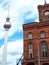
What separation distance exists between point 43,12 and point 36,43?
11240 millimetres

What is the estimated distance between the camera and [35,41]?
55.5 metres

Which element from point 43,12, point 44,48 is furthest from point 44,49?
point 43,12

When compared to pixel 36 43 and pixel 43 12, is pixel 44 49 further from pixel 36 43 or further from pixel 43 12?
pixel 43 12

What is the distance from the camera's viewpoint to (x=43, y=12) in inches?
2458

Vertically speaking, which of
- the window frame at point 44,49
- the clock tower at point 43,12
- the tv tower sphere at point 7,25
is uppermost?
the clock tower at point 43,12

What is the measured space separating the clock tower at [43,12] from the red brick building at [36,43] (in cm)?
318

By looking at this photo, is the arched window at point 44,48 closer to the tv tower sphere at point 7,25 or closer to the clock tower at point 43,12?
the clock tower at point 43,12

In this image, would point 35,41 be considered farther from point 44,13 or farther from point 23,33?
point 44,13

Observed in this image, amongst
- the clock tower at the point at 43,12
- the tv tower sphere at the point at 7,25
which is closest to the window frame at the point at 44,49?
the clock tower at the point at 43,12

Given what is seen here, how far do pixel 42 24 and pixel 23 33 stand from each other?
5.42 m

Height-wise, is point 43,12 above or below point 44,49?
above

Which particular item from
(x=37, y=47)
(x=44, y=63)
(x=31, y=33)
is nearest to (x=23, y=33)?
(x=31, y=33)

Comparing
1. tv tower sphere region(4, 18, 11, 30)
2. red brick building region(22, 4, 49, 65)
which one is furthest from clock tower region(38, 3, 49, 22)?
tv tower sphere region(4, 18, 11, 30)

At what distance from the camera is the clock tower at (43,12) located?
6139cm
